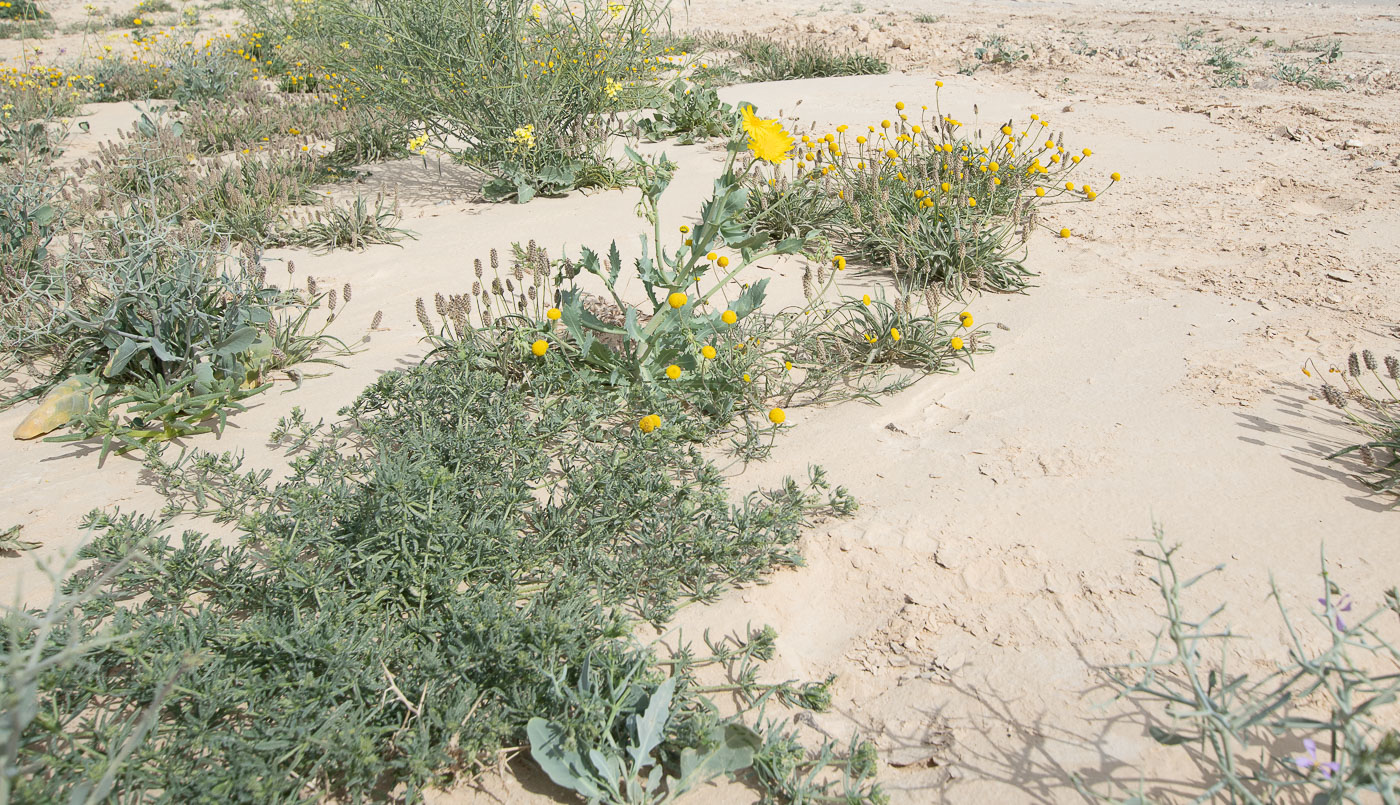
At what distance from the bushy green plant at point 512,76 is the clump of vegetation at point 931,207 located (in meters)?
1.39

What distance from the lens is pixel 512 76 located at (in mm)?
5184

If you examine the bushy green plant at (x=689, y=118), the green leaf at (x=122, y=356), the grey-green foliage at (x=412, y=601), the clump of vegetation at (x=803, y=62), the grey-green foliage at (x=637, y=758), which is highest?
the clump of vegetation at (x=803, y=62)

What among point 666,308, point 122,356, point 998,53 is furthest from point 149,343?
point 998,53

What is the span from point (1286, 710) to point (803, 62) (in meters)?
8.35

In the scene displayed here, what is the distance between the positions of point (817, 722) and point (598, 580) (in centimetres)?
68

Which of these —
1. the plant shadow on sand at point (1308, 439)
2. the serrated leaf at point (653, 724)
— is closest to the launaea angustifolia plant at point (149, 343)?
the serrated leaf at point (653, 724)

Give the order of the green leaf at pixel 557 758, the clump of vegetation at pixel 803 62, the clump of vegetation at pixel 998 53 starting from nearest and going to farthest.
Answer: the green leaf at pixel 557 758 < the clump of vegetation at pixel 998 53 < the clump of vegetation at pixel 803 62

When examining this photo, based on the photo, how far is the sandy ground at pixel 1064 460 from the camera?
6.38 ft

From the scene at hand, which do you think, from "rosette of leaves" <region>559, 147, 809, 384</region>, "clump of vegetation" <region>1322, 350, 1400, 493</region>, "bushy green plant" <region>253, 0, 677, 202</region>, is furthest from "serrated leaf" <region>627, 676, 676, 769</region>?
"bushy green plant" <region>253, 0, 677, 202</region>

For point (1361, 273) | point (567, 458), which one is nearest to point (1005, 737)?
point (567, 458)

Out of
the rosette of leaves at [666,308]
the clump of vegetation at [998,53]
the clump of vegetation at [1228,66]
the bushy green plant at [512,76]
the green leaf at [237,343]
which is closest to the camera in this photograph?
the rosette of leaves at [666,308]

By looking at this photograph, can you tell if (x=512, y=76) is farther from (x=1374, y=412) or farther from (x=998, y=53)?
(x=998, y=53)

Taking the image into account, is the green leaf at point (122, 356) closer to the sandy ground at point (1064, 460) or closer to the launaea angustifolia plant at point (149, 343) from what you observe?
the launaea angustifolia plant at point (149, 343)

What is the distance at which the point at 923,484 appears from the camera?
2656 mm
